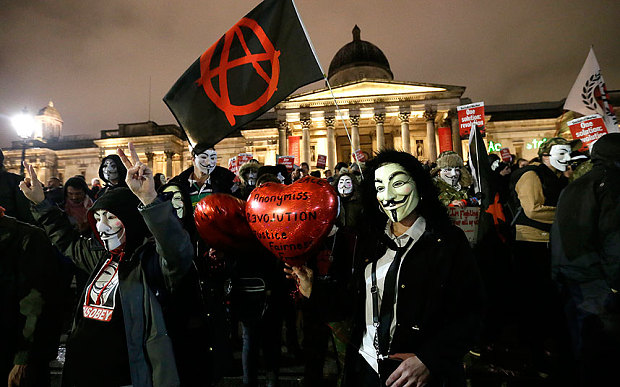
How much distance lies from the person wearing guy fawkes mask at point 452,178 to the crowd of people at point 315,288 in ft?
0.15

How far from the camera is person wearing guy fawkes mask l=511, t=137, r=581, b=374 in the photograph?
13.0ft

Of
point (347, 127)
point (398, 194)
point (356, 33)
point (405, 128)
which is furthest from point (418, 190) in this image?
point (356, 33)

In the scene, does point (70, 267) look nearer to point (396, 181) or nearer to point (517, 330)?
point (396, 181)

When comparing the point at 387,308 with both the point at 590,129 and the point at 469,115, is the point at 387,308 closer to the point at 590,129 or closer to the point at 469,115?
the point at 590,129

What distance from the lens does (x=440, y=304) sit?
5.37 ft

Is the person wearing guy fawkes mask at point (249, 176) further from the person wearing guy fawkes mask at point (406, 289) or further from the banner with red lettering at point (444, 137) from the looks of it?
the banner with red lettering at point (444, 137)

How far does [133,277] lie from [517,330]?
15.1ft

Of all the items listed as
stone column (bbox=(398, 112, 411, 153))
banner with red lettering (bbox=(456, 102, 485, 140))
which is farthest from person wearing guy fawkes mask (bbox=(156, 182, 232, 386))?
stone column (bbox=(398, 112, 411, 153))

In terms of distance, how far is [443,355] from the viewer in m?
1.56

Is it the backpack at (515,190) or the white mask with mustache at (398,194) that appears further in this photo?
the backpack at (515,190)

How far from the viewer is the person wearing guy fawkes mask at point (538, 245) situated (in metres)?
3.97

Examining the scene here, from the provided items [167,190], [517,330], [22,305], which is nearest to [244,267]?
[167,190]

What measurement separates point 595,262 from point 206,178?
12.8 ft

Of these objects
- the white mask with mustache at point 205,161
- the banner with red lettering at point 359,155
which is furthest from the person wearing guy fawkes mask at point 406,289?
the white mask with mustache at point 205,161
